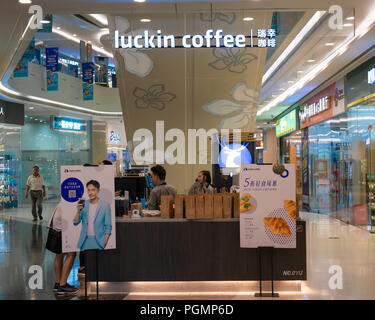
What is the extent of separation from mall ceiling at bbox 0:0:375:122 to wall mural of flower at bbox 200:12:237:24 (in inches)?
13.9

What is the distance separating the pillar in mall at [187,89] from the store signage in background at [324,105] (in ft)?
12.8

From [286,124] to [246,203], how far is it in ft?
45.8

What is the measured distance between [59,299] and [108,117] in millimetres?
5212

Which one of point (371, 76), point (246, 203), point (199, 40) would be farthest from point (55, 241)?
point (371, 76)

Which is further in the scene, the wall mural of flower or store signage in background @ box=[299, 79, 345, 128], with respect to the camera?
store signage in background @ box=[299, 79, 345, 128]

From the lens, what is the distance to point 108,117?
32.7 ft

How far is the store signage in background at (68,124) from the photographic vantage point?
12.6 m

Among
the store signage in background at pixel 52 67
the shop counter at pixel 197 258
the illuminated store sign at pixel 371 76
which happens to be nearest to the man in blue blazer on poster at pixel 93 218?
the shop counter at pixel 197 258

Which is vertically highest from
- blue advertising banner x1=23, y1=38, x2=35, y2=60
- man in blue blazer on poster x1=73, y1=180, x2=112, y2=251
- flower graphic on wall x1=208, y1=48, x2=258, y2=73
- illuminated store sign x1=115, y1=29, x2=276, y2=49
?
blue advertising banner x1=23, y1=38, x2=35, y2=60

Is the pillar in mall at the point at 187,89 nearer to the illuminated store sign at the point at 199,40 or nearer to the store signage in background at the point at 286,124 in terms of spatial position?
the illuminated store sign at the point at 199,40

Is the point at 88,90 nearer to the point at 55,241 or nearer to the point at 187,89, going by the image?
the point at 187,89

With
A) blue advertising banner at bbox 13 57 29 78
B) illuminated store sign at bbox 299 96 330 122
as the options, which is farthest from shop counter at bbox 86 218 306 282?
illuminated store sign at bbox 299 96 330 122

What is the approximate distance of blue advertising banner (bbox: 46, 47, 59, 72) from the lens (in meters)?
10.7

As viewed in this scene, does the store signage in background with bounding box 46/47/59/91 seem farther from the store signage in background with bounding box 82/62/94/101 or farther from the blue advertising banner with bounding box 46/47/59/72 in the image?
the store signage in background with bounding box 82/62/94/101
